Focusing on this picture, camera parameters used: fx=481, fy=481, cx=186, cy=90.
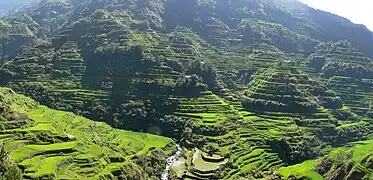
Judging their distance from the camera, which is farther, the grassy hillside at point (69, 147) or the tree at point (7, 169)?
the grassy hillside at point (69, 147)

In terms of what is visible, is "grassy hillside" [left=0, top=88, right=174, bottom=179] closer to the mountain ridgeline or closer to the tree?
the mountain ridgeline

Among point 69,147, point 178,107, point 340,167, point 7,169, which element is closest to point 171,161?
point 69,147

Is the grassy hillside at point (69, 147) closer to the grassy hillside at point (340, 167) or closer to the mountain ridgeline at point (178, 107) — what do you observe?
the mountain ridgeline at point (178, 107)

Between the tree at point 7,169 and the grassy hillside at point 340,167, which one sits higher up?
the grassy hillside at point 340,167

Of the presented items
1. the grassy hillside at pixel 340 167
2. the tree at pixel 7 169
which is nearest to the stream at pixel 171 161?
the grassy hillside at pixel 340 167

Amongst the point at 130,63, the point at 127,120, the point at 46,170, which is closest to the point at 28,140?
the point at 46,170

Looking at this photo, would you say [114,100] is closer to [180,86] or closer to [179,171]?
[180,86]
